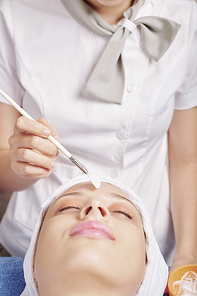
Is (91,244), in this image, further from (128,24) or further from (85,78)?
(128,24)

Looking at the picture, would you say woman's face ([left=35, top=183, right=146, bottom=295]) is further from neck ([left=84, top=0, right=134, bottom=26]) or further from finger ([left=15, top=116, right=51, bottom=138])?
neck ([left=84, top=0, right=134, bottom=26])

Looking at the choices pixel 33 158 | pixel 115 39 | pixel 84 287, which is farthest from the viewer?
pixel 115 39

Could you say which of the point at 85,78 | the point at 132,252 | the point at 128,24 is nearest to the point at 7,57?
the point at 85,78

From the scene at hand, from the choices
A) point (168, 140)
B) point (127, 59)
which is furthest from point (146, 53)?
point (168, 140)

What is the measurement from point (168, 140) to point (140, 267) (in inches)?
24.2

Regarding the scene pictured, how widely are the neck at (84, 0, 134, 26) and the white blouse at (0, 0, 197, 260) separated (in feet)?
0.20

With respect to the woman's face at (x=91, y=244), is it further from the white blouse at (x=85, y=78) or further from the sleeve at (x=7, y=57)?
the sleeve at (x=7, y=57)

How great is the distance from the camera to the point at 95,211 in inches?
32.4

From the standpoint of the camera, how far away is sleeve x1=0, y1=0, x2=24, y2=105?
Answer: 1.07 meters

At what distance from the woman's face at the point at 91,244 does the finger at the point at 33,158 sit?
118 millimetres

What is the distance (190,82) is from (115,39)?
345mm

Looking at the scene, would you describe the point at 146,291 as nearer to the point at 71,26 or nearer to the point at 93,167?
the point at 93,167

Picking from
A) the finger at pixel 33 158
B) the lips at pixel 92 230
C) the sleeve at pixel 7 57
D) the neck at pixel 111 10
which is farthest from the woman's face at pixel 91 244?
the neck at pixel 111 10

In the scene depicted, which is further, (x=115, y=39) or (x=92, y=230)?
(x=115, y=39)
